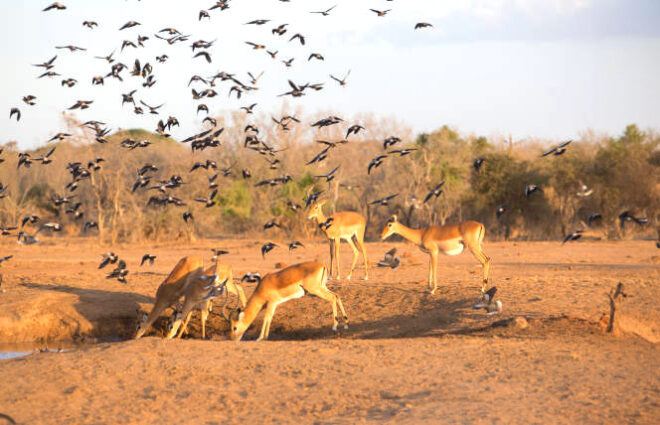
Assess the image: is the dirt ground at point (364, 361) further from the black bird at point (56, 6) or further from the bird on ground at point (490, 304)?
the black bird at point (56, 6)

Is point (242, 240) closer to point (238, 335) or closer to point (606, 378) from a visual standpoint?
point (238, 335)

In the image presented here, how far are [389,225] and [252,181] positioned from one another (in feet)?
67.6

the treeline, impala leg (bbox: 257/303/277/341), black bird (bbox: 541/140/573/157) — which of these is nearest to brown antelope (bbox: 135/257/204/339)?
impala leg (bbox: 257/303/277/341)

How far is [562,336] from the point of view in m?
10.1

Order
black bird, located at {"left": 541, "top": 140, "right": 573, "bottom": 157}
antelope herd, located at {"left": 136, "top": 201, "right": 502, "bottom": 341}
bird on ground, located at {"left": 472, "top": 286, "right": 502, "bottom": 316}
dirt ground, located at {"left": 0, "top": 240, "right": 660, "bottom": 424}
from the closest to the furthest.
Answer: dirt ground, located at {"left": 0, "top": 240, "right": 660, "bottom": 424} → black bird, located at {"left": 541, "top": 140, "right": 573, "bottom": 157} → bird on ground, located at {"left": 472, "top": 286, "right": 502, "bottom": 316} → antelope herd, located at {"left": 136, "top": 201, "right": 502, "bottom": 341}

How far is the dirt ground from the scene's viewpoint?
288 inches

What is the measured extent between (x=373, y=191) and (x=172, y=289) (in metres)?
23.6

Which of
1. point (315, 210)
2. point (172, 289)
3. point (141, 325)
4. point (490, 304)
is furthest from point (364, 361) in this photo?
point (315, 210)

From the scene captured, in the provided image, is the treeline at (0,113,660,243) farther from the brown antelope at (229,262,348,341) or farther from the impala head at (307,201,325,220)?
the brown antelope at (229,262,348,341)

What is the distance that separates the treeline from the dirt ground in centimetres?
1468

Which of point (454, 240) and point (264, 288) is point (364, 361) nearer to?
point (264, 288)

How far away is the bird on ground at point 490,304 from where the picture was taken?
1150cm

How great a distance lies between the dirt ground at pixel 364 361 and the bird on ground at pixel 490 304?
0.13 metres

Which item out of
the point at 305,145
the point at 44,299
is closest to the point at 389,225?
the point at 44,299
